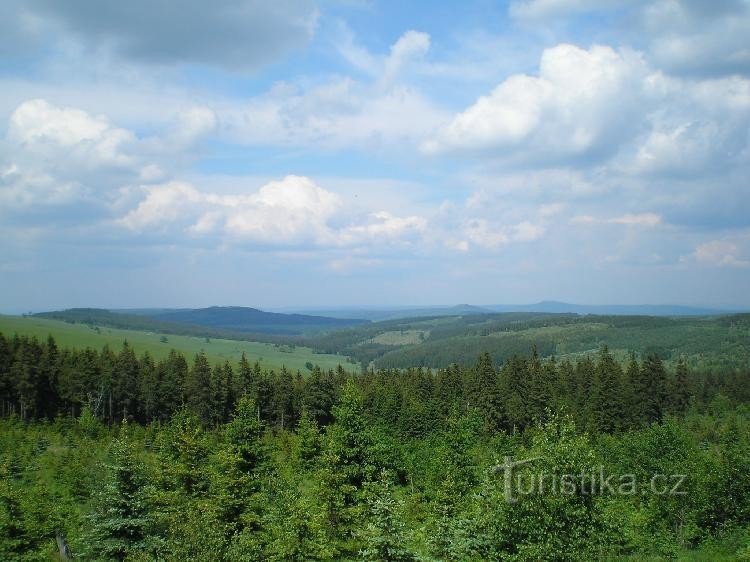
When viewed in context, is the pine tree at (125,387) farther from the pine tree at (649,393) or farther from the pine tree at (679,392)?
the pine tree at (679,392)

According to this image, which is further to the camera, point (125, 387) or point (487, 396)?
point (125, 387)

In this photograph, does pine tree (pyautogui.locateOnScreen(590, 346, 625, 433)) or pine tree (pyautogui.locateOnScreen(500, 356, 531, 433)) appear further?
pine tree (pyautogui.locateOnScreen(500, 356, 531, 433))

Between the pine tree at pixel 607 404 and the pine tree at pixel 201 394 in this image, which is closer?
the pine tree at pixel 607 404

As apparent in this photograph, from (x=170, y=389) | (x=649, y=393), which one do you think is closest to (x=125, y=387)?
(x=170, y=389)

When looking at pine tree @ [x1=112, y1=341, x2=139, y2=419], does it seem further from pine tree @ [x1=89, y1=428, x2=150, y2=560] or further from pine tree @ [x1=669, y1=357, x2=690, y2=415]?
pine tree @ [x1=669, y1=357, x2=690, y2=415]

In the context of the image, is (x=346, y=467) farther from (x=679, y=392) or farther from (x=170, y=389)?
(x=679, y=392)

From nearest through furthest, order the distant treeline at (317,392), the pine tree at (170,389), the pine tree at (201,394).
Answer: the distant treeline at (317,392) → the pine tree at (201,394) → the pine tree at (170,389)

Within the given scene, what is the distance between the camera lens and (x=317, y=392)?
98.0 meters

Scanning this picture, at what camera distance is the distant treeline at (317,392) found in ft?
286

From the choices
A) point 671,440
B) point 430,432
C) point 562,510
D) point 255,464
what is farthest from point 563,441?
point 430,432

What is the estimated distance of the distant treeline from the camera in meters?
87.1

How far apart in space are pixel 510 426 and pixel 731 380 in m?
71.0

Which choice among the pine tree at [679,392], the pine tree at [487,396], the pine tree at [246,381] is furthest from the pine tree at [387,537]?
the pine tree at [679,392]

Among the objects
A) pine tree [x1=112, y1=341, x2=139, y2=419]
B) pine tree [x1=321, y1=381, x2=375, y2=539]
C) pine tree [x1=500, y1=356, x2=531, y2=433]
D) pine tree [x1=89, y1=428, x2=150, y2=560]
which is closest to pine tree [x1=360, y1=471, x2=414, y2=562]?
pine tree [x1=321, y1=381, x2=375, y2=539]
